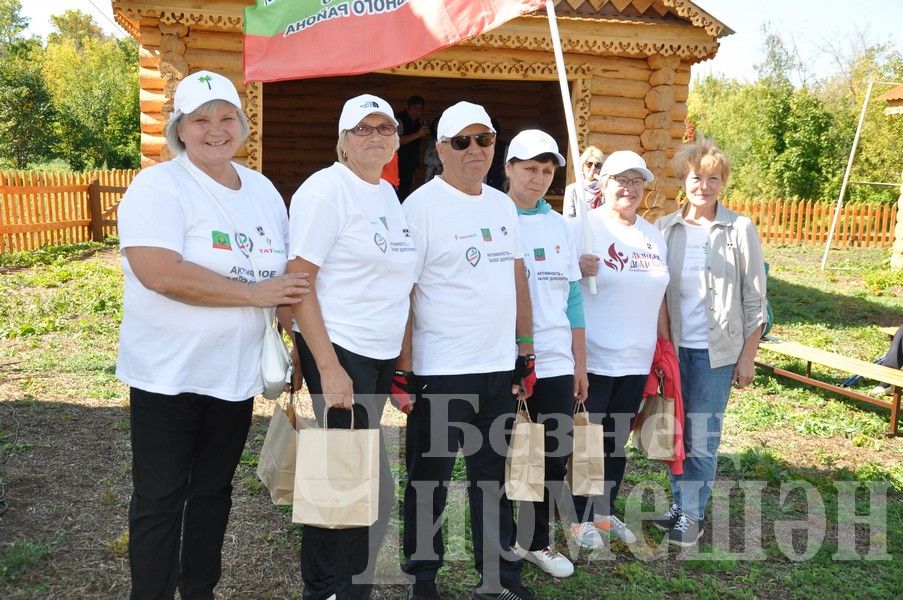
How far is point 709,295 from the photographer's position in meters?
4.25

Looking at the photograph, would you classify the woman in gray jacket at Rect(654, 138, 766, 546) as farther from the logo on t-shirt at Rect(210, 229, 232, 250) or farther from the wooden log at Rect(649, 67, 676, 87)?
the wooden log at Rect(649, 67, 676, 87)

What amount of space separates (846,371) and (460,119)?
5685 millimetres

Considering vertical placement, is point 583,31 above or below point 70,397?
above

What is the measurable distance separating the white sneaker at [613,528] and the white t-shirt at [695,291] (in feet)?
3.55

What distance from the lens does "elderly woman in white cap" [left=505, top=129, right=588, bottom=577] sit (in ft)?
12.3

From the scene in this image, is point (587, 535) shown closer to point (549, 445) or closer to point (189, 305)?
point (549, 445)

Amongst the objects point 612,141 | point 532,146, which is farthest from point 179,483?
point 612,141

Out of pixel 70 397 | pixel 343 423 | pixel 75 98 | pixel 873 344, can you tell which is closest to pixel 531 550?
pixel 343 423

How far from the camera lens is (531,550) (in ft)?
13.3

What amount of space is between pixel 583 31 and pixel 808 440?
16.2 feet

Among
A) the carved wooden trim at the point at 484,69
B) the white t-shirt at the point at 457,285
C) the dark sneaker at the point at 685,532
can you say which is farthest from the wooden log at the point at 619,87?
the white t-shirt at the point at 457,285

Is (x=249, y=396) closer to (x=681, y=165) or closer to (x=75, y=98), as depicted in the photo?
(x=681, y=165)

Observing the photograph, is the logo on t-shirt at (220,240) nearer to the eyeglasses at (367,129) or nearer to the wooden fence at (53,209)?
the eyeglasses at (367,129)

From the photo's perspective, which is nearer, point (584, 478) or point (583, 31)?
point (584, 478)
